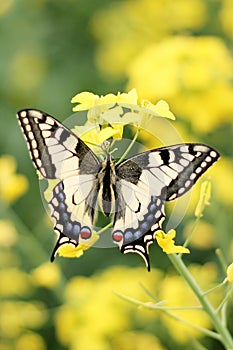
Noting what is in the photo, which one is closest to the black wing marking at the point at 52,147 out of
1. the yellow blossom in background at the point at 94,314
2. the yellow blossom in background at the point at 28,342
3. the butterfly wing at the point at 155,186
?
the butterfly wing at the point at 155,186

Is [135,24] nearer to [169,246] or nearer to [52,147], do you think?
[52,147]

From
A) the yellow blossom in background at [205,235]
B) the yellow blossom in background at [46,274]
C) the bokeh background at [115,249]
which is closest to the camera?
the yellow blossom in background at [46,274]

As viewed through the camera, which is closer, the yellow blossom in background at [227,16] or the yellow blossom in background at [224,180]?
the yellow blossom in background at [224,180]

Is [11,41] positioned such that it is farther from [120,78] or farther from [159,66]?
[159,66]

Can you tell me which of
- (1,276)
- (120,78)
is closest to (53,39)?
(120,78)

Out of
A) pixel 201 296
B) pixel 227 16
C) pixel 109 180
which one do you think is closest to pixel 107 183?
pixel 109 180

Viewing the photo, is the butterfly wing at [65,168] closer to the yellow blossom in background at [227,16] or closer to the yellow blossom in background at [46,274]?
the yellow blossom in background at [46,274]
